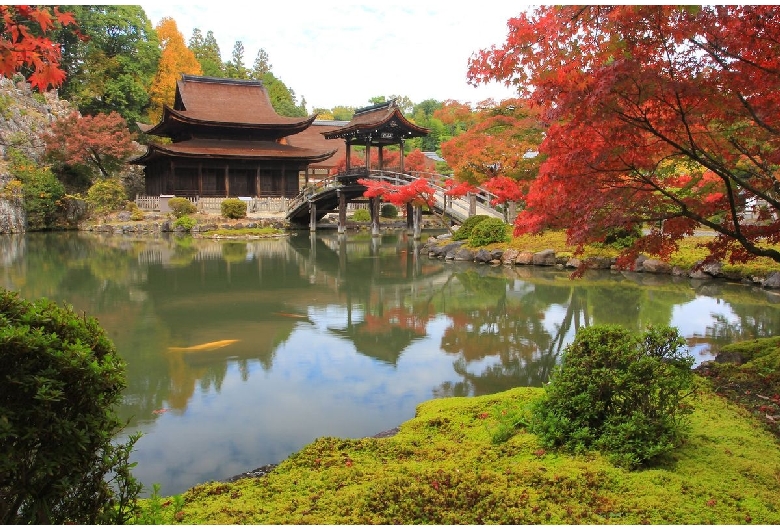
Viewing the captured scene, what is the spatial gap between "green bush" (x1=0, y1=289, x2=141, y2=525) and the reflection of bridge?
1771 cm

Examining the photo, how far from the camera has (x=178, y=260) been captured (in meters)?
17.4

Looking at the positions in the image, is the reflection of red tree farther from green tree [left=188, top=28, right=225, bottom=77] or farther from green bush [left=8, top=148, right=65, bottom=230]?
green tree [left=188, top=28, right=225, bottom=77]

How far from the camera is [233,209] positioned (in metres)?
29.1

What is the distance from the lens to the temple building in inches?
1228

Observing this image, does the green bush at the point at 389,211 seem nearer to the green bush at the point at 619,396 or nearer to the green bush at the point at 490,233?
the green bush at the point at 490,233

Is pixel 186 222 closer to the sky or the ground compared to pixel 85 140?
closer to the ground

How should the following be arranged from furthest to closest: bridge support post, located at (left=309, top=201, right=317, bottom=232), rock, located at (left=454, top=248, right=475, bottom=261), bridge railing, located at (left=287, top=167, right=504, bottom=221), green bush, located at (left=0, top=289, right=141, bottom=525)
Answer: bridge support post, located at (left=309, top=201, right=317, bottom=232) < bridge railing, located at (left=287, top=167, right=504, bottom=221) < rock, located at (left=454, top=248, right=475, bottom=261) < green bush, located at (left=0, top=289, right=141, bottom=525)

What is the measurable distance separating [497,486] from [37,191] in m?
30.8

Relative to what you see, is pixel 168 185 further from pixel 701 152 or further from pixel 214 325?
pixel 701 152

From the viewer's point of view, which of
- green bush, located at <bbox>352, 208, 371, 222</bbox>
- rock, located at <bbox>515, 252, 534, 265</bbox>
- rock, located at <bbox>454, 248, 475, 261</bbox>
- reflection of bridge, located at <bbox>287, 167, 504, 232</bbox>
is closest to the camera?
rock, located at <bbox>515, 252, 534, 265</bbox>

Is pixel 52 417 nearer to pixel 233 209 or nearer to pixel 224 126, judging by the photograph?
pixel 233 209

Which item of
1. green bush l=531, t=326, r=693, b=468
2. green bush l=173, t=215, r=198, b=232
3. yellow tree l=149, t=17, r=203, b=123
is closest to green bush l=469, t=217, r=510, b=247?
green bush l=531, t=326, r=693, b=468

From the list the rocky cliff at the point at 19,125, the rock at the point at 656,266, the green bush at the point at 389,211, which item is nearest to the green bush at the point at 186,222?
the rocky cliff at the point at 19,125

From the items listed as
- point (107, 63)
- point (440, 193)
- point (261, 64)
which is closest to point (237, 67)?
point (261, 64)
